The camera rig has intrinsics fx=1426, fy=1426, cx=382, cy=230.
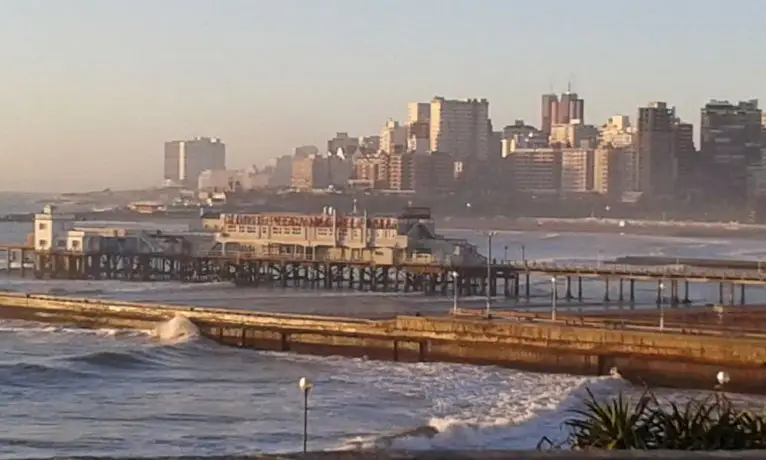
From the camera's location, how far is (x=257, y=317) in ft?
138

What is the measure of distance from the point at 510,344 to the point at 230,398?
964 centimetres

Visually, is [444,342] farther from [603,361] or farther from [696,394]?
[696,394]

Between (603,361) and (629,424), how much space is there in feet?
78.6

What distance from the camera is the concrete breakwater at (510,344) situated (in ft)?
106

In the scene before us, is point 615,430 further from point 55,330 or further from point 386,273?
point 386,273

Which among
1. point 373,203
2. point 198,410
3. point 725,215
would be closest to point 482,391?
point 198,410

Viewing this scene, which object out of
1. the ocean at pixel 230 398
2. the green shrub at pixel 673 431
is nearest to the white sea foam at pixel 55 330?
the ocean at pixel 230 398

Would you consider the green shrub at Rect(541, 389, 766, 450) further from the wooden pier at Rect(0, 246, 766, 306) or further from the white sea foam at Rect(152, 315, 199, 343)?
the wooden pier at Rect(0, 246, 766, 306)

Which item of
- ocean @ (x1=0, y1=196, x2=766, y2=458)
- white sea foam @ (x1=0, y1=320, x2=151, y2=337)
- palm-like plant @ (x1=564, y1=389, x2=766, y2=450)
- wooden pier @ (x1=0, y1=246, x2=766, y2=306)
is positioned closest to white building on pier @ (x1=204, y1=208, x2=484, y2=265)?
wooden pier @ (x1=0, y1=246, x2=766, y2=306)

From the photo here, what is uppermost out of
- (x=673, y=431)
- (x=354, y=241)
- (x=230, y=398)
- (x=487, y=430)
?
(x=673, y=431)

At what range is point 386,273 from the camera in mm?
68438

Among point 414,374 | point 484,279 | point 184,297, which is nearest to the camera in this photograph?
point 414,374

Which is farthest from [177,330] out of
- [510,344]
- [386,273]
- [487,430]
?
[386,273]

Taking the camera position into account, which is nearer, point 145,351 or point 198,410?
point 198,410
